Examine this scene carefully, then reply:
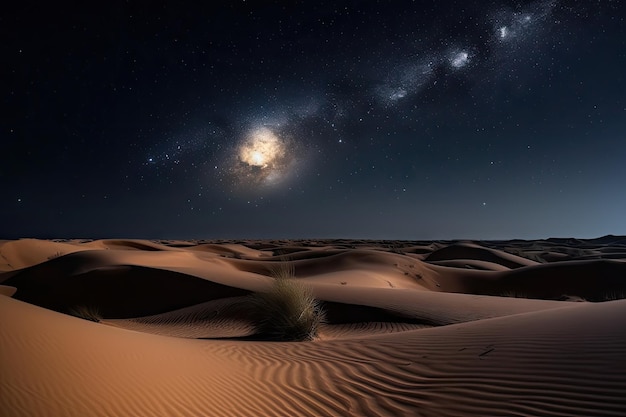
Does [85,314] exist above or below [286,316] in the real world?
below

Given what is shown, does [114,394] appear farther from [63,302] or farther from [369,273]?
[369,273]

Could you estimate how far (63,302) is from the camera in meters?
15.1

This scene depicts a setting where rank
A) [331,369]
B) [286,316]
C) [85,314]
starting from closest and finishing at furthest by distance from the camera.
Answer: [331,369] → [286,316] → [85,314]

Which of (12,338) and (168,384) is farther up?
(12,338)

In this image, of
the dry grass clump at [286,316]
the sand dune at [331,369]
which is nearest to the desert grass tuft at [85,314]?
the sand dune at [331,369]

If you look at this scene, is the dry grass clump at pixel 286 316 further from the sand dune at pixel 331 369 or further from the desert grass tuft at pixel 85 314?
the desert grass tuft at pixel 85 314

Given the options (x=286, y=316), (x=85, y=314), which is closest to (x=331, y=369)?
(x=286, y=316)

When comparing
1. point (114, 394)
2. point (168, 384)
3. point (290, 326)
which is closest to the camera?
point (114, 394)

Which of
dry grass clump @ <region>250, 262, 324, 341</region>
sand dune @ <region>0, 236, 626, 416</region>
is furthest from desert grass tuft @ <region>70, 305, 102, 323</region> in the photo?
dry grass clump @ <region>250, 262, 324, 341</region>

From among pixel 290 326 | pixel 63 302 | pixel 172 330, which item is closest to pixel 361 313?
pixel 290 326

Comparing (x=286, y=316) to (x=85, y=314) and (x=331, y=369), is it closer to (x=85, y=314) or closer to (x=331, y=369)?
(x=331, y=369)

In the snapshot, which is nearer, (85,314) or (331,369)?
(331,369)

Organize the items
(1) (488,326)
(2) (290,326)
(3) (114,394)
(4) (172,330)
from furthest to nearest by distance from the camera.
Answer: (4) (172,330)
(2) (290,326)
(1) (488,326)
(3) (114,394)

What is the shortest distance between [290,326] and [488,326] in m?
3.68
